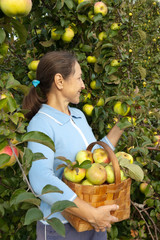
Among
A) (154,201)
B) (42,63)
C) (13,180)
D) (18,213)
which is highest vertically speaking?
(42,63)

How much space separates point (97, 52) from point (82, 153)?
794 millimetres

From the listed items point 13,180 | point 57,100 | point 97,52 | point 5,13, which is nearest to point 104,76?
point 97,52

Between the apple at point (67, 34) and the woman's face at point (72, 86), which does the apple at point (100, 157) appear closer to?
the woman's face at point (72, 86)

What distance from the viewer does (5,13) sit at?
0.64 m

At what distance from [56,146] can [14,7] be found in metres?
0.60

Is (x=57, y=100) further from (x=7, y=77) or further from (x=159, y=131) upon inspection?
(x=159, y=131)

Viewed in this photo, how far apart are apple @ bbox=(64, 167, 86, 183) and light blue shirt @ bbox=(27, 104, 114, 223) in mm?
38

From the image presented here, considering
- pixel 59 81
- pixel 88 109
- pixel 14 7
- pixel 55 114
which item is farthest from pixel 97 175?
pixel 88 109

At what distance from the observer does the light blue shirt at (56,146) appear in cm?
88

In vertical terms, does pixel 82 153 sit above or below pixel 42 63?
below

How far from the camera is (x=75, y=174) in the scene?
897 mm

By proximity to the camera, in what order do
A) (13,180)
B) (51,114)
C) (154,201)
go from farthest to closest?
1. (154,201)
2. (13,180)
3. (51,114)

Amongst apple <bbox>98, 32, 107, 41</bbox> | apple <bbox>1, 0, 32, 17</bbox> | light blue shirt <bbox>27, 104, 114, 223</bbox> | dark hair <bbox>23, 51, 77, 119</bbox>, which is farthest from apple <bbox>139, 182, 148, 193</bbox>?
apple <bbox>1, 0, 32, 17</bbox>

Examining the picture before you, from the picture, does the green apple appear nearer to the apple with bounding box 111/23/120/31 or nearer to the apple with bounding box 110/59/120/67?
the apple with bounding box 111/23/120/31
